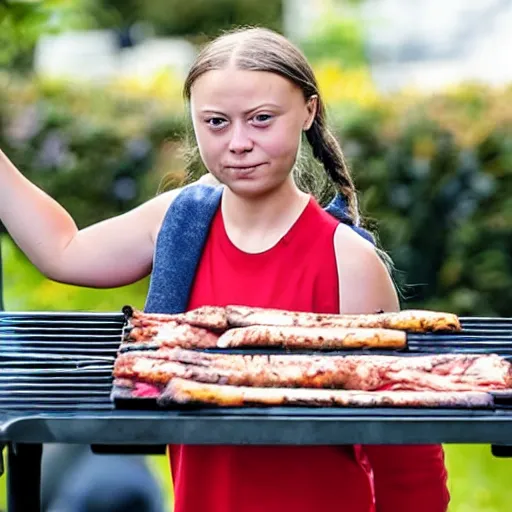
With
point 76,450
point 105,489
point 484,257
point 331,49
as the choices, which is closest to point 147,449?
point 105,489

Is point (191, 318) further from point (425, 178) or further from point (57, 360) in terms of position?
point (425, 178)

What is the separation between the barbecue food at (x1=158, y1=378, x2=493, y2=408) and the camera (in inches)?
87.1

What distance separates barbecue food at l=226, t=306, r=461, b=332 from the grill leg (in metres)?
0.46

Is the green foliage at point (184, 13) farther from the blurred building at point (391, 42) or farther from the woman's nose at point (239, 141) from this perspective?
the woman's nose at point (239, 141)

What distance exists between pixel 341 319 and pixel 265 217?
0.97 ft

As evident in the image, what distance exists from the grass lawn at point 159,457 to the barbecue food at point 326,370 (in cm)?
318

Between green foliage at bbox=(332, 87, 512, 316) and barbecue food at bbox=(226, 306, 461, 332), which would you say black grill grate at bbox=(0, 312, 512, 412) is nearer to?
barbecue food at bbox=(226, 306, 461, 332)

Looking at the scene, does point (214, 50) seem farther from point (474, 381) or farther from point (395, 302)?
point (474, 381)

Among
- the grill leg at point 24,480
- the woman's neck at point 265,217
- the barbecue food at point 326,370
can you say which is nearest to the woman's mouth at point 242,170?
the woman's neck at point 265,217

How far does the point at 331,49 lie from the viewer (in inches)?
707

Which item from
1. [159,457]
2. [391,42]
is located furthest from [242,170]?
[391,42]

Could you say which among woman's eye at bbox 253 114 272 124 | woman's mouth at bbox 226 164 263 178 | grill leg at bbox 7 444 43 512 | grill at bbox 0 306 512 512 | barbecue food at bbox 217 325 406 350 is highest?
woman's eye at bbox 253 114 272 124

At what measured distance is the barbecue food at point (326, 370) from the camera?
232cm

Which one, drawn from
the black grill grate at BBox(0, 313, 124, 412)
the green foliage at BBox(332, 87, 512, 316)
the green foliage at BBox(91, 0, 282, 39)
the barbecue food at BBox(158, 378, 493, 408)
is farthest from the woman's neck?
the green foliage at BBox(91, 0, 282, 39)
